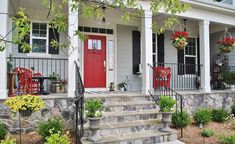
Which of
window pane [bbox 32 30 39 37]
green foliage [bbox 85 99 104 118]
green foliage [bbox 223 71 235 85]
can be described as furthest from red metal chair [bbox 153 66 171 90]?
window pane [bbox 32 30 39 37]

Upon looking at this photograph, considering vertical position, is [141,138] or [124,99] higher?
[124,99]

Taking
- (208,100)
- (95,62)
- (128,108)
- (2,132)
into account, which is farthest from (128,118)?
(208,100)

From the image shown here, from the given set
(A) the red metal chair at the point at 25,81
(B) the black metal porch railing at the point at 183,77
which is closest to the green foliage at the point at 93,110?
(A) the red metal chair at the point at 25,81

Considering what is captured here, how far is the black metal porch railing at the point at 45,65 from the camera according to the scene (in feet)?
25.9

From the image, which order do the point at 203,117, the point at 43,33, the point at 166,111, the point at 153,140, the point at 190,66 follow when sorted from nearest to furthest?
1. the point at 153,140
2. the point at 166,111
3. the point at 203,117
4. the point at 43,33
5. the point at 190,66

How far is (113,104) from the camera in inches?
251

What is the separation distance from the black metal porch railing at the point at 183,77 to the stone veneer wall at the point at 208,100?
146cm

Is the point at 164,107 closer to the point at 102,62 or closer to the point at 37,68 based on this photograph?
the point at 102,62

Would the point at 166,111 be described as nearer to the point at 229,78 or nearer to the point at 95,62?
the point at 95,62

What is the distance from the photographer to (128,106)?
21.3 ft

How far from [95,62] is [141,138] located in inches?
162

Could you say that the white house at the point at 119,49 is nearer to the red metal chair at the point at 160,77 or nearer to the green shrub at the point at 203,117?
the red metal chair at the point at 160,77

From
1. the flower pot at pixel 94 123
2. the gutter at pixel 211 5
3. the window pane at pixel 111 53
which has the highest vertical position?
the gutter at pixel 211 5

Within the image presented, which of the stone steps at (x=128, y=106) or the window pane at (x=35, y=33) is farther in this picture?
the window pane at (x=35, y=33)
